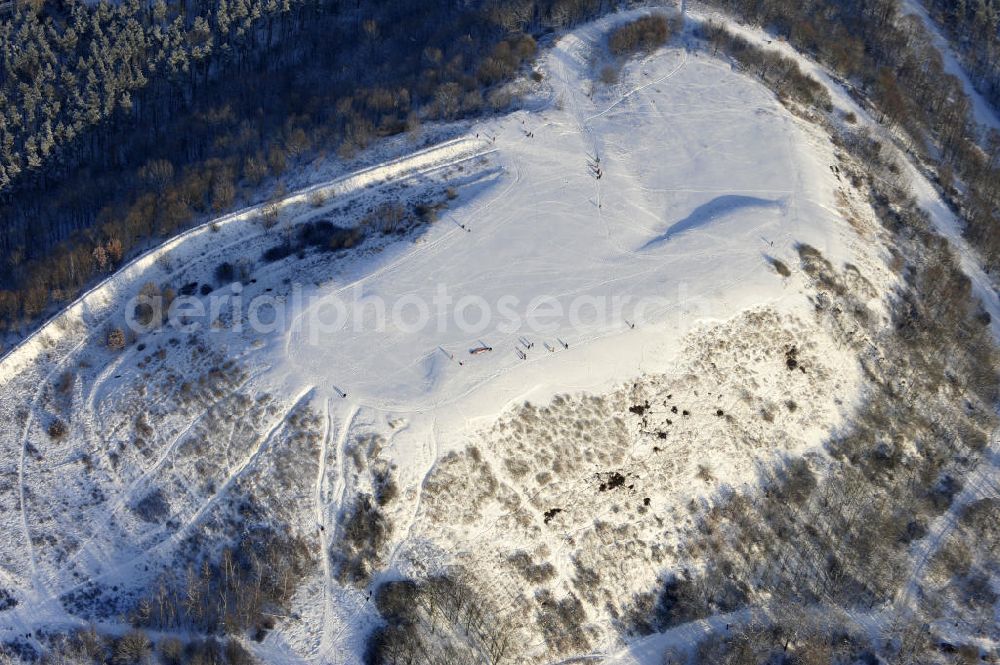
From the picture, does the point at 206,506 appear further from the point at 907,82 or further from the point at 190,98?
the point at 907,82

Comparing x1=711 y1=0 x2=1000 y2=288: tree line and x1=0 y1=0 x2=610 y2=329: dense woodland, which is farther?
x1=711 y1=0 x2=1000 y2=288: tree line

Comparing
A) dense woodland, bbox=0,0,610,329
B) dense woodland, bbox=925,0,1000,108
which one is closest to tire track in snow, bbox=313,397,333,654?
dense woodland, bbox=0,0,610,329

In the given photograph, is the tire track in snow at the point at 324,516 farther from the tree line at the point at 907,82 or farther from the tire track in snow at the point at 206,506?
the tree line at the point at 907,82

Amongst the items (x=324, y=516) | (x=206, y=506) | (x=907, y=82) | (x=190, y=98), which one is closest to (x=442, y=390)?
(x=324, y=516)

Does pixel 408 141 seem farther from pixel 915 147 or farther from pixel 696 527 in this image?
pixel 915 147

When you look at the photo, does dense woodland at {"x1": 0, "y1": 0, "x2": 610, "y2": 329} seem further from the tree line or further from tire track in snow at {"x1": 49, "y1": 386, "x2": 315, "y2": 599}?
the tree line

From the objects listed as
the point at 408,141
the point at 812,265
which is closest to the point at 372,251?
the point at 408,141
